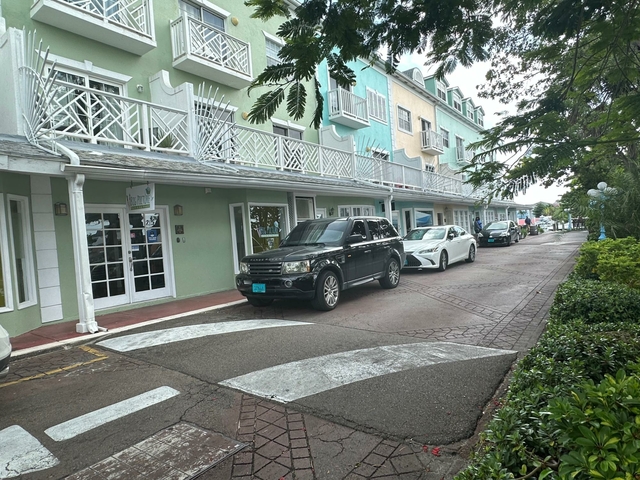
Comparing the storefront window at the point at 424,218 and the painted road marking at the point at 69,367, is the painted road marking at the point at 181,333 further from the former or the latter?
the storefront window at the point at 424,218

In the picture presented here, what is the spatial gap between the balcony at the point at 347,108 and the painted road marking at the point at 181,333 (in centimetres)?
1106

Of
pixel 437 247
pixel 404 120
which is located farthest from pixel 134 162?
pixel 404 120

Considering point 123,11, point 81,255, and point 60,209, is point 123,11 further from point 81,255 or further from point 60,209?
point 81,255

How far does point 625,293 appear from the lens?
4391mm

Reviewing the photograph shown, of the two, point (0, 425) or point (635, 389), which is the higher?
point (635, 389)

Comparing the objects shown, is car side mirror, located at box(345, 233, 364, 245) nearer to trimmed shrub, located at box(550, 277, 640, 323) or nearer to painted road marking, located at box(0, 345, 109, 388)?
trimmed shrub, located at box(550, 277, 640, 323)

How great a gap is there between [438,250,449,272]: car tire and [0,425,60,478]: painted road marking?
1142 cm

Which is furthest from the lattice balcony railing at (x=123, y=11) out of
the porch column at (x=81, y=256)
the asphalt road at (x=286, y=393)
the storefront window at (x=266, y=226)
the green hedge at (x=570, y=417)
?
the green hedge at (x=570, y=417)

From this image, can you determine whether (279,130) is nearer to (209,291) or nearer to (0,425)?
(209,291)

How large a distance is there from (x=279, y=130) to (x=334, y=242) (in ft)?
22.9

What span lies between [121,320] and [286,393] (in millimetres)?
4961

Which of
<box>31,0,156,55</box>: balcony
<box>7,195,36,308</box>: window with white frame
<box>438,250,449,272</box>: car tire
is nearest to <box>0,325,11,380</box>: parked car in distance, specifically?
<box>7,195,36,308</box>: window with white frame

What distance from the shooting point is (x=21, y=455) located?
3156mm

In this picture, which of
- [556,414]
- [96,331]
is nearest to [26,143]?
[96,331]
